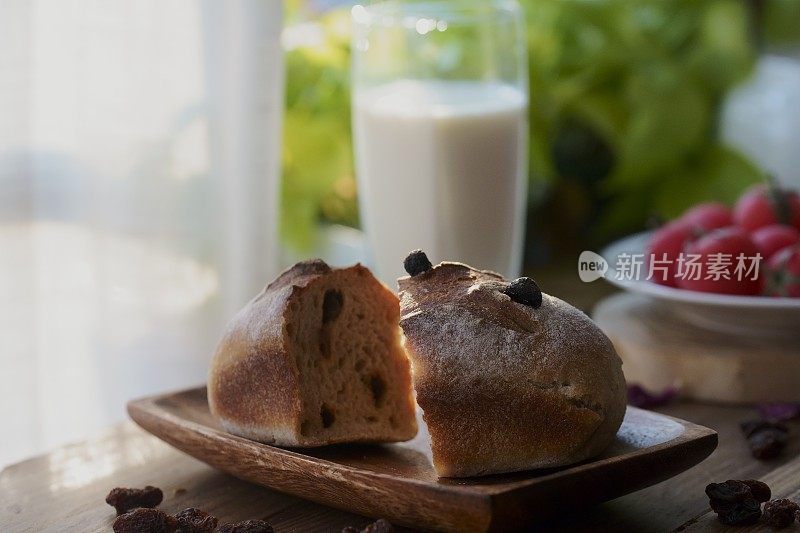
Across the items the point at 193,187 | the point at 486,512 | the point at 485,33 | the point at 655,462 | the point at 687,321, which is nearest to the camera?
the point at 486,512

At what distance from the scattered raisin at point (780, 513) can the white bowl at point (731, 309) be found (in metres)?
0.41

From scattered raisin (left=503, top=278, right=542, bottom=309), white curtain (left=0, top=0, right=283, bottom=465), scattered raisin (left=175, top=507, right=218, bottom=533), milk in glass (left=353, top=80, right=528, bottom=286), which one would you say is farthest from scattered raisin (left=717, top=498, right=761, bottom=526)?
white curtain (left=0, top=0, right=283, bottom=465)

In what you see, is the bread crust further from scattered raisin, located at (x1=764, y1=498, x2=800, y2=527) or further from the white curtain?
the white curtain

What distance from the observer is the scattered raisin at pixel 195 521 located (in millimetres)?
989

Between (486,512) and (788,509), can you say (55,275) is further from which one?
(788,509)

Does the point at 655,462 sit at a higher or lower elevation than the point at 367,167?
lower

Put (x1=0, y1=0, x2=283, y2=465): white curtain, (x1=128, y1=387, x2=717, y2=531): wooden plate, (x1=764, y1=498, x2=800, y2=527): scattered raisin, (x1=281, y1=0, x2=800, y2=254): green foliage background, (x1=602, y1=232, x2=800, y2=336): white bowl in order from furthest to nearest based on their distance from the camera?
(x1=281, y1=0, x2=800, y2=254): green foliage background → (x1=0, y1=0, x2=283, y2=465): white curtain → (x1=602, y1=232, x2=800, y2=336): white bowl → (x1=764, y1=498, x2=800, y2=527): scattered raisin → (x1=128, y1=387, x2=717, y2=531): wooden plate

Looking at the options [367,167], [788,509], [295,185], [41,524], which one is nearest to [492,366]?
[788,509]

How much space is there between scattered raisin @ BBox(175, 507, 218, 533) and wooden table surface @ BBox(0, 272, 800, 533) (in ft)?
0.16

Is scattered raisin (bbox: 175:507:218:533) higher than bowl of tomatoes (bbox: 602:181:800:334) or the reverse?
the reverse

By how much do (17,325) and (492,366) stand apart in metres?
0.90

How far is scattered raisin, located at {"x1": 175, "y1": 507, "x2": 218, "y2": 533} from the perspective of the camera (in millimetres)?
989

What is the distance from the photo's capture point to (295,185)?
2.07 metres

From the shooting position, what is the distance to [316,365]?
1093 millimetres
